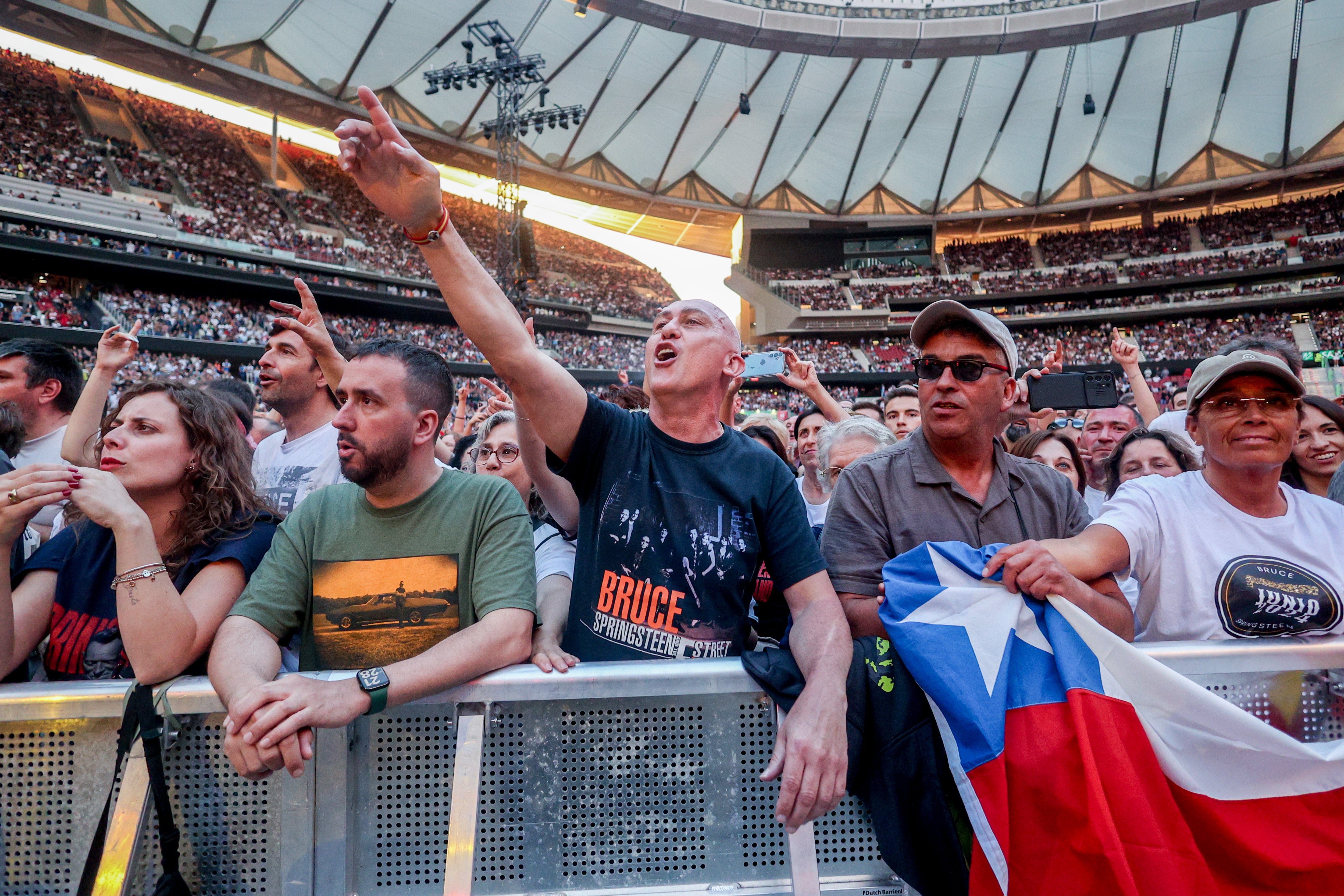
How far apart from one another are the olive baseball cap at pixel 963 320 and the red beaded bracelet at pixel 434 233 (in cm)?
144

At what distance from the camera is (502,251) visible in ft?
92.7

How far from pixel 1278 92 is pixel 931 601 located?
3898 cm

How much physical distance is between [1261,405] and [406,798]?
267 cm

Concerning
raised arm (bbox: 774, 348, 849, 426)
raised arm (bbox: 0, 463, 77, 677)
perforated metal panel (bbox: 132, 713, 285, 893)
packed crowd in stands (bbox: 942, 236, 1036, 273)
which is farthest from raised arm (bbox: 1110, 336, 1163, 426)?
packed crowd in stands (bbox: 942, 236, 1036, 273)

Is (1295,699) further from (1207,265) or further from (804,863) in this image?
(1207,265)

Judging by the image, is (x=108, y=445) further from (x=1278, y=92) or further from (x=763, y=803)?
(x=1278, y=92)

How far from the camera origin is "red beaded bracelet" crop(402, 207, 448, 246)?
1833 millimetres

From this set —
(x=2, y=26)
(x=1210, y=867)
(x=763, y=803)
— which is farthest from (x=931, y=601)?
(x=2, y=26)

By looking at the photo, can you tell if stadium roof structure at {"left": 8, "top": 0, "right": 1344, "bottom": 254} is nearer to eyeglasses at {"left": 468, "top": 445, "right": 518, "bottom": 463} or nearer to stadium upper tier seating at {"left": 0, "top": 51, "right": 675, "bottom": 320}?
stadium upper tier seating at {"left": 0, "top": 51, "right": 675, "bottom": 320}

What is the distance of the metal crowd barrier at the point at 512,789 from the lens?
178 centimetres

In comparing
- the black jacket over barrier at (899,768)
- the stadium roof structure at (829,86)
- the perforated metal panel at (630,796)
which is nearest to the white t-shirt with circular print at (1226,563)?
the black jacket over barrier at (899,768)

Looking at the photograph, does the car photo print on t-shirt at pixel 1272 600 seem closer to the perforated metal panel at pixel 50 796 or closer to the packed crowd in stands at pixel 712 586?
the packed crowd in stands at pixel 712 586

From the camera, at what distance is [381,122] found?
1720mm

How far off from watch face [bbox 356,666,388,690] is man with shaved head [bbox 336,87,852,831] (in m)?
0.39
